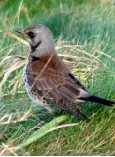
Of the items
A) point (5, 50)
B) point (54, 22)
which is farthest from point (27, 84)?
point (54, 22)

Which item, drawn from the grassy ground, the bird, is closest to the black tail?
the bird

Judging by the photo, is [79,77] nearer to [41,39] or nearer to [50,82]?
[41,39]

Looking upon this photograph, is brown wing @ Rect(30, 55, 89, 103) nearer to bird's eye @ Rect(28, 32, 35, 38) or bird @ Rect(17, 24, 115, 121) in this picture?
bird @ Rect(17, 24, 115, 121)

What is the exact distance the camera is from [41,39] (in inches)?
289

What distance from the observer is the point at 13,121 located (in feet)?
20.9

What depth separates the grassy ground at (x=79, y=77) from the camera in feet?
21.8

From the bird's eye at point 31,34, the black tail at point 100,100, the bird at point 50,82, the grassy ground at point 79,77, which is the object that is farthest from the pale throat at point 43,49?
the black tail at point 100,100

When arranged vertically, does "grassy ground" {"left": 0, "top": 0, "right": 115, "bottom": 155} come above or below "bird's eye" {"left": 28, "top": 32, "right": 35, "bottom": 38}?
below

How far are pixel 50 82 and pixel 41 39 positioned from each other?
1.74 ft

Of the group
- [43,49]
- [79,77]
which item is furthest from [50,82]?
[79,77]

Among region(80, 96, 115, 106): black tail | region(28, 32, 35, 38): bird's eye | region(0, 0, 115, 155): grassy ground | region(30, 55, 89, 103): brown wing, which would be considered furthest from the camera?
region(28, 32, 35, 38): bird's eye

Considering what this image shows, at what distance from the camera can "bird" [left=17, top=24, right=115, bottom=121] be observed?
6855 millimetres

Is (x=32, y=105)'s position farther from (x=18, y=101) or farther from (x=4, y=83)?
(x=4, y=83)

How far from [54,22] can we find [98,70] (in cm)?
245
